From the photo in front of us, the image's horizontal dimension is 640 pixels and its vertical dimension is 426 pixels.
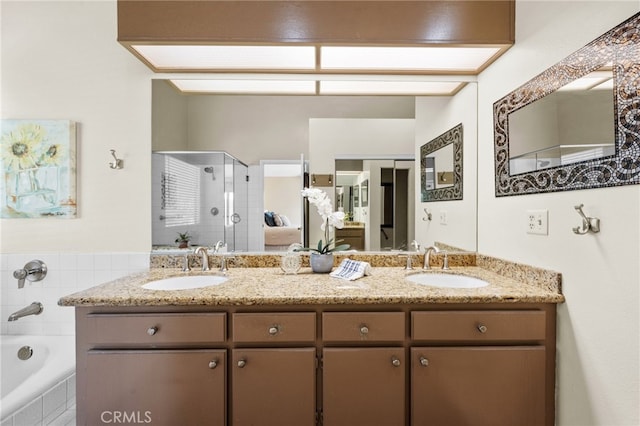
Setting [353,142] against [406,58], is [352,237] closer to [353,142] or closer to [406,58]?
[353,142]

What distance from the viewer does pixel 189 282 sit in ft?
5.44

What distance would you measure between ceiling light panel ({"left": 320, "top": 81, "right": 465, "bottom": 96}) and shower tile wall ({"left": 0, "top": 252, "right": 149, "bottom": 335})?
153cm

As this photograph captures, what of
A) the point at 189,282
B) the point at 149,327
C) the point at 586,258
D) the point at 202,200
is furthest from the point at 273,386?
the point at 586,258

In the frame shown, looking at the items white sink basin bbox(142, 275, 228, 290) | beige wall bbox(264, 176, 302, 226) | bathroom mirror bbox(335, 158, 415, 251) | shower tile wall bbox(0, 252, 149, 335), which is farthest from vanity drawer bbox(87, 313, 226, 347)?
bathroom mirror bbox(335, 158, 415, 251)

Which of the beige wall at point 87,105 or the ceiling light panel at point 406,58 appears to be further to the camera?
the beige wall at point 87,105

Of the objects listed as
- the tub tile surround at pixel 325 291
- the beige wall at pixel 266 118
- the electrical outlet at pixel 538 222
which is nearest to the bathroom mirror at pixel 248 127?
the beige wall at pixel 266 118

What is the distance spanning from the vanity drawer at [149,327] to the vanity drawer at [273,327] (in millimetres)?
75

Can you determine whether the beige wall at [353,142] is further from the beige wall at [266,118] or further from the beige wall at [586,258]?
the beige wall at [586,258]

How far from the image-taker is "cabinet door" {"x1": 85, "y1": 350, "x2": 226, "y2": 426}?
124 centimetres

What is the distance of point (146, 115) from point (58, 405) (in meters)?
1.57

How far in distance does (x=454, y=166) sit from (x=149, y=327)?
6.10 ft

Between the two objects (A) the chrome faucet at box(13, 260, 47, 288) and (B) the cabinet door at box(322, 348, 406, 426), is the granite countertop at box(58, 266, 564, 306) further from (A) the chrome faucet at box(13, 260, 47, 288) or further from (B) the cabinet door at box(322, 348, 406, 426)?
(A) the chrome faucet at box(13, 260, 47, 288)

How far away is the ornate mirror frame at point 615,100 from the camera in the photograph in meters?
0.93

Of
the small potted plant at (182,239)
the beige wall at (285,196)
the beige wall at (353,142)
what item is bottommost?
the small potted plant at (182,239)
